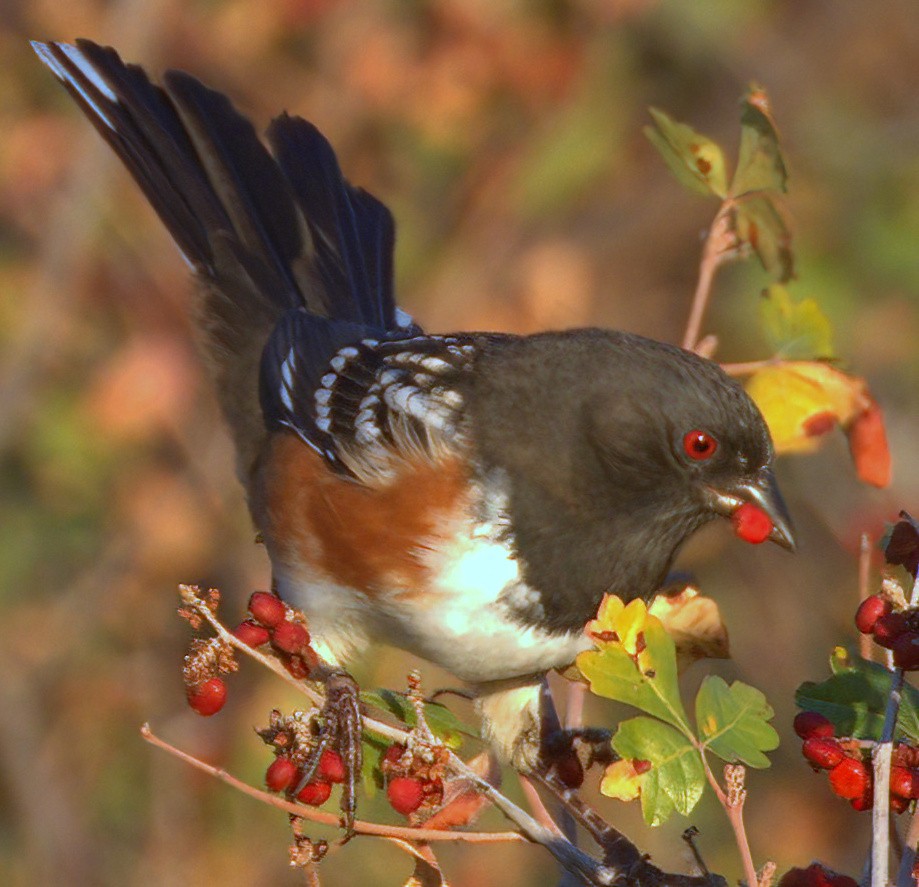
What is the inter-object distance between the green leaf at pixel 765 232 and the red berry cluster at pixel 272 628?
869 millimetres

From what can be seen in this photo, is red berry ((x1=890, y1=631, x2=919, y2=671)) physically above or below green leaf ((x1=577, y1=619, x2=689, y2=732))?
above

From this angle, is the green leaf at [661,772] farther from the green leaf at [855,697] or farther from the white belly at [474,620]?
the white belly at [474,620]

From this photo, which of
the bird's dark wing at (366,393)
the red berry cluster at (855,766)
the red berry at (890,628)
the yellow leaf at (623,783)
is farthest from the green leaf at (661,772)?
the bird's dark wing at (366,393)

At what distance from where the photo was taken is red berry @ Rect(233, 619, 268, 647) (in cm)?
168

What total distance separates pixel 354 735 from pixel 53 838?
9.05 ft

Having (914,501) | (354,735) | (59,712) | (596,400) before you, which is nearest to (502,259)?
(914,501)

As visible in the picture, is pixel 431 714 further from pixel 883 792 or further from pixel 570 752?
pixel 883 792

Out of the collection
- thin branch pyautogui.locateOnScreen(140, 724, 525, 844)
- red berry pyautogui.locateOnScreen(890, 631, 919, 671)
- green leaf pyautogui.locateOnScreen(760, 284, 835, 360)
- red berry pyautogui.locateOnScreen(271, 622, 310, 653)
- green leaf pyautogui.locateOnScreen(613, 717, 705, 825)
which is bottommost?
thin branch pyautogui.locateOnScreen(140, 724, 525, 844)

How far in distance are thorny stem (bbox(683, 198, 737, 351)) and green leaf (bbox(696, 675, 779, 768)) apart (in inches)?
28.1

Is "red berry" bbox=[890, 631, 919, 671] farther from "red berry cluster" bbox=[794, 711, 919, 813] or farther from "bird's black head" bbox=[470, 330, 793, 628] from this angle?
"bird's black head" bbox=[470, 330, 793, 628]

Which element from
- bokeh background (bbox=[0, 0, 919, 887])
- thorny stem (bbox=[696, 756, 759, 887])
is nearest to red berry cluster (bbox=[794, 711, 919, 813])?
thorny stem (bbox=[696, 756, 759, 887])

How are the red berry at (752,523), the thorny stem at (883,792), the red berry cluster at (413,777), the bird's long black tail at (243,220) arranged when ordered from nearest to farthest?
the thorny stem at (883,792), the red berry cluster at (413,777), the red berry at (752,523), the bird's long black tail at (243,220)

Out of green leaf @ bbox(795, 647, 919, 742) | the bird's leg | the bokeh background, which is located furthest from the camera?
the bokeh background

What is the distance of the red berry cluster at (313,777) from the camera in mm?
1667
